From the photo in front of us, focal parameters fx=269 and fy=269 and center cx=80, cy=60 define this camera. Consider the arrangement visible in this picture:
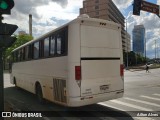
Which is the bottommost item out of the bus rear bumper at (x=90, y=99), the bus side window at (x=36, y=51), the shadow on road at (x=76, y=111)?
the shadow on road at (x=76, y=111)

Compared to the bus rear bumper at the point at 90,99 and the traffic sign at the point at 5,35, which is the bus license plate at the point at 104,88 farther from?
the traffic sign at the point at 5,35

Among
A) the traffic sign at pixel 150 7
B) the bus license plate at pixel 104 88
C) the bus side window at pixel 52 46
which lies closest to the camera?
the bus license plate at pixel 104 88

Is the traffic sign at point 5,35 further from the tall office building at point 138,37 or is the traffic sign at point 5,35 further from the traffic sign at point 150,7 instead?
the tall office building at point 138,37

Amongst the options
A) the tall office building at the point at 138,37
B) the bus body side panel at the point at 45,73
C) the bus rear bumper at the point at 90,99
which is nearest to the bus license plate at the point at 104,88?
the bus rear bumper at the point at 90,99

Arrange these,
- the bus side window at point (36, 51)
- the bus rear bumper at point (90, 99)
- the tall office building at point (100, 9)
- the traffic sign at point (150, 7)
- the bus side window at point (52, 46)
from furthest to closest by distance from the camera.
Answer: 1. the tall office building at point (100, 9)
2. the traffic sign at point (150, 7)
3. the bus side window at point (36, 51)
4. the bus side window at point (52, 46)
5. the bus rear bumper at point (90, 99)

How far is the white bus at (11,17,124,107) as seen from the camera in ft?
29.0

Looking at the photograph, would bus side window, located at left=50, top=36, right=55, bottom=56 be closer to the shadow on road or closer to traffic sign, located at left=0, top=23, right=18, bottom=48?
the shadow on road

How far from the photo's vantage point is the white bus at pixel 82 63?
8828 millimetres

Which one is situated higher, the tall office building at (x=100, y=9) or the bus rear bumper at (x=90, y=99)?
the tall office building at (x=100, y=9)

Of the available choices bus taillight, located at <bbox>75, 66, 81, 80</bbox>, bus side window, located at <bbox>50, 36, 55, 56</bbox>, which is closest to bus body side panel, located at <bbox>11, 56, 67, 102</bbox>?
bus side window, located at <bbox>50, 36, 55, 56</bbox>

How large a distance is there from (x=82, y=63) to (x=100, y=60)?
0.84 meters

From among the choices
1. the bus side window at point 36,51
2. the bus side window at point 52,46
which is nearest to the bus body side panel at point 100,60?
the bus side window at point 52,46

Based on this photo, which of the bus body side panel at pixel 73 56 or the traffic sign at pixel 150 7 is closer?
the bus body side panel at pixel 73 56

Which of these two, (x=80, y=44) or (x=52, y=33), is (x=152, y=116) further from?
(x=52, y=33)
